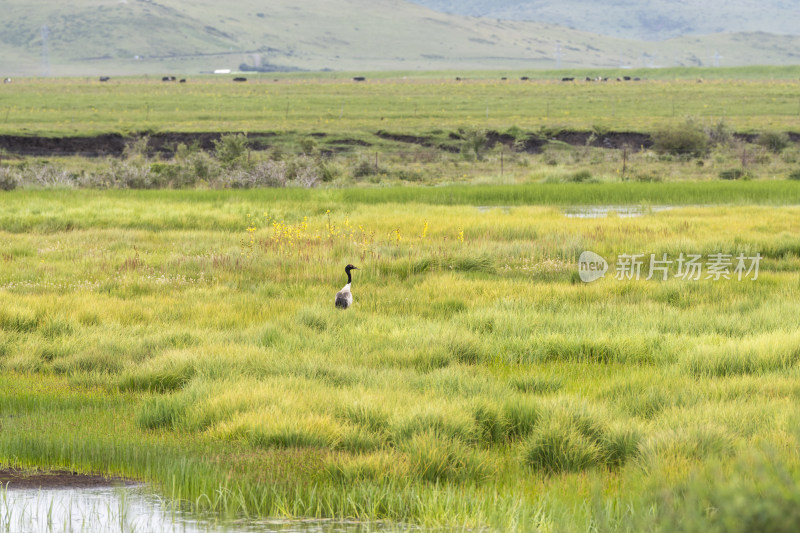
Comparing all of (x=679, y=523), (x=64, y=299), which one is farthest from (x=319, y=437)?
(x=64, y=299)

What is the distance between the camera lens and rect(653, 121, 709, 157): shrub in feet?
177

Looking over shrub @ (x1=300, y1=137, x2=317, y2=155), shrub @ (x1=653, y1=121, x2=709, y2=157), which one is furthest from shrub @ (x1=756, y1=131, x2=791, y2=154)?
shrub @ (x1=300, y1=137, x2=317, y2=155)

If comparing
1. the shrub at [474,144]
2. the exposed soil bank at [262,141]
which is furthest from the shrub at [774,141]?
the shrub at [474,144]

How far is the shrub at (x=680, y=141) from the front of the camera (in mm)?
54062

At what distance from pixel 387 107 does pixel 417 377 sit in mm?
83560

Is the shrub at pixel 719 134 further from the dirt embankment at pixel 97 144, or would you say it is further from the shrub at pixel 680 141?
the dirt embankment at pixel 97 144

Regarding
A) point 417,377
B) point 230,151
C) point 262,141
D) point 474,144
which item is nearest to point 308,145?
point 262,141

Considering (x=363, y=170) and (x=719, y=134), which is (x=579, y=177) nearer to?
(x=363, y=170)

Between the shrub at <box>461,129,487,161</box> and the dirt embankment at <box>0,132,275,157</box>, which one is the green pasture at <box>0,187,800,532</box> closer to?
the shrub at <box>461,129,487,161</box>

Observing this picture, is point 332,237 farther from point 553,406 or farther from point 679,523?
point 679,523

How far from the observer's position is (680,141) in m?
55.1

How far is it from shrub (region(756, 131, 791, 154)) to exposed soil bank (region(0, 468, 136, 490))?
56165 millimetres

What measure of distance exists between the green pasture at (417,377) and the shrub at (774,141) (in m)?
40.4

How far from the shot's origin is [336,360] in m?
10.1
